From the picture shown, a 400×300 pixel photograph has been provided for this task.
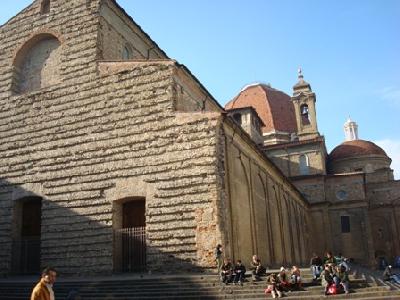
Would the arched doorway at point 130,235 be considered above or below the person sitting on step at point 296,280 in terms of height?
above

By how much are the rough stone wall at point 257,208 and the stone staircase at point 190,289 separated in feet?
8.20

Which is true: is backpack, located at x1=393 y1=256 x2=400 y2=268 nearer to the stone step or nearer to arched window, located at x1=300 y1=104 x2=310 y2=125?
arched window, located at x1=300 y1=104 x2=310 y2=125

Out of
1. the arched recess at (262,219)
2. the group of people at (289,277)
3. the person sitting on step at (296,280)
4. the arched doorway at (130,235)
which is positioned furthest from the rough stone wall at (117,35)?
the person sitting on step at (296,280)

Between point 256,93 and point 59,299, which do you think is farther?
point 256,93

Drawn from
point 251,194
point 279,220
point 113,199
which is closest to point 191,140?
point 113,199

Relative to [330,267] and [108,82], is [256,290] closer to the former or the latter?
[330,267]

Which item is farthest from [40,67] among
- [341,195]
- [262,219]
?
[341,195]

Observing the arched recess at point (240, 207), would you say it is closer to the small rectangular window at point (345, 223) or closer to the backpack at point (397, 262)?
the small rectangular window at point (345, 223)

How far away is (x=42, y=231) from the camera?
59.1ft

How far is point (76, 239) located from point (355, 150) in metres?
34.9

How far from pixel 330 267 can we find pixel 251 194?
837 centimetres

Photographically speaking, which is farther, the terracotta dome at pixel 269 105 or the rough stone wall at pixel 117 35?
the terracotta dome at pixel 269 105

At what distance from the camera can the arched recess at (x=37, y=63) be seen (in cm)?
2016

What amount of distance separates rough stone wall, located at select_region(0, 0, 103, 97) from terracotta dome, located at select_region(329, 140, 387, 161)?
32.2 metres
